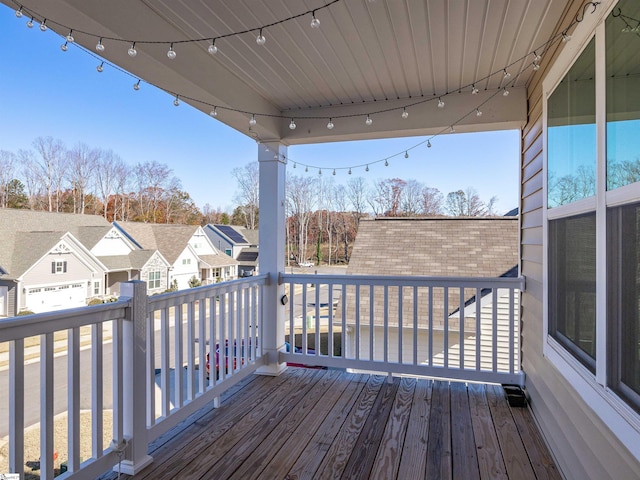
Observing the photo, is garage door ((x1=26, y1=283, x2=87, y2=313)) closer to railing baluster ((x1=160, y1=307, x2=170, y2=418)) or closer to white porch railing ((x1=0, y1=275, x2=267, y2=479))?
white porch railing ((x1=0, y1=275, x2=267, y2=479))

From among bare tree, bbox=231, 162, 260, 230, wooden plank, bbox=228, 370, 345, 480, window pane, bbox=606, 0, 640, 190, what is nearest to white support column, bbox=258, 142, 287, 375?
bare tree, bbox=231, 162, 260, 230

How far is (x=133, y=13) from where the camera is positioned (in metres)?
1.98

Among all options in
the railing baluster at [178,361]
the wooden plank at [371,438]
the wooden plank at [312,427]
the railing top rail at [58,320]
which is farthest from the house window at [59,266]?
the wooden plank at [371,438]

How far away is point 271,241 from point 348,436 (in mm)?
1896

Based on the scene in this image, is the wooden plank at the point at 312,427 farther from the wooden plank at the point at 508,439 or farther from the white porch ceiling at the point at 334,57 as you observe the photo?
the white porch ceiling at the point at 334,57

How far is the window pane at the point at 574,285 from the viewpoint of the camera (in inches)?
64.8

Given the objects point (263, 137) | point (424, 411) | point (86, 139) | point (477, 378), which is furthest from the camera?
point (263, 137)

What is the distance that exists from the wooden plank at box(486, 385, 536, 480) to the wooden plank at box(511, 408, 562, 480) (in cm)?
3

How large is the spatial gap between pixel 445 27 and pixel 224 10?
4.21 ft


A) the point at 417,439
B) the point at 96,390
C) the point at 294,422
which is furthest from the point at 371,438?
the point at 96,390

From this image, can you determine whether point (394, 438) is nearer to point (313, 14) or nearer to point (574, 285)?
point (574, 285)

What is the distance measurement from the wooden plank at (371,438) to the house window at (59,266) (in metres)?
1.75

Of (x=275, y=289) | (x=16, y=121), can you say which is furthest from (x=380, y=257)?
(x=16, y=121)

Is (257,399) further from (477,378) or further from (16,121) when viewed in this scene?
(16,121)
